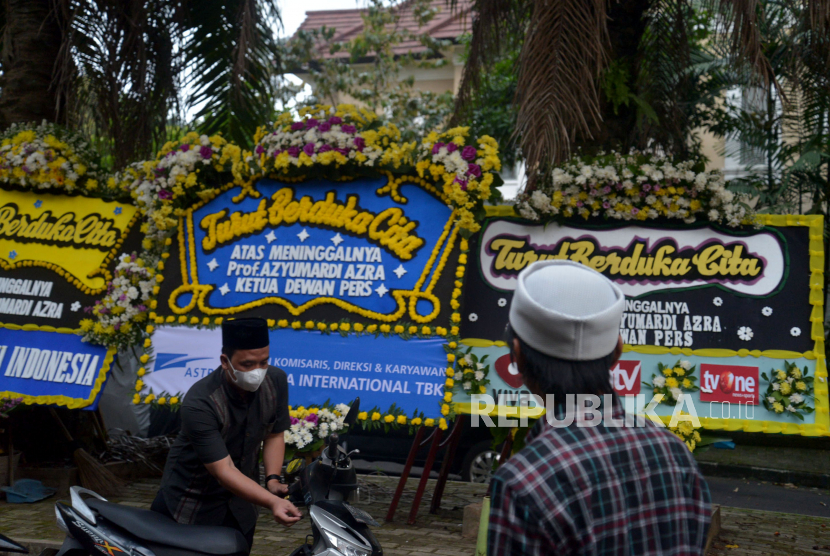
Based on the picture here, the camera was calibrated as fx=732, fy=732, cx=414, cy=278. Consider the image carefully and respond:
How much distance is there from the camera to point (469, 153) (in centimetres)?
557

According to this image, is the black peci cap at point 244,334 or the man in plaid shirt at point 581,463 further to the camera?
the black peci cap at point 244,334

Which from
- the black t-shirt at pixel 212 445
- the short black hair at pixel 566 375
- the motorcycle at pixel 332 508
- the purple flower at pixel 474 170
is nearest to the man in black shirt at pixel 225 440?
the black t-shirt at pixel 212 445

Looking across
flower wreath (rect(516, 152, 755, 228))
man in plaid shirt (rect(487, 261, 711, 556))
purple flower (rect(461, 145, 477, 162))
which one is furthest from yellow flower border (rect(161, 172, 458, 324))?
man in plaid shirt (rect(487, 261, 711, 556))

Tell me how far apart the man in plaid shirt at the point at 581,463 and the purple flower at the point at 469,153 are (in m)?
4.06

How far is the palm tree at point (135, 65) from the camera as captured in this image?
7.63m

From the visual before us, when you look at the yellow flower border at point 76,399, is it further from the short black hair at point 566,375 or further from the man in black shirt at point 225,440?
the short black hair at point 566,375

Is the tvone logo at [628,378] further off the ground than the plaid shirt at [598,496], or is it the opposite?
the plaid shirt at [598,496]

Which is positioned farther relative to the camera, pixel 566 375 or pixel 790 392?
pixel 790 392

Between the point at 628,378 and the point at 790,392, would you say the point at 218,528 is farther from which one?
the point at 790,392

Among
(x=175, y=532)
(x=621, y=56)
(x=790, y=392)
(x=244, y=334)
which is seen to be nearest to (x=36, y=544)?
(x=175, y=532)

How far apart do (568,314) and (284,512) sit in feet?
6.14

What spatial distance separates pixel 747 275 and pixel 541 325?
4.38 m

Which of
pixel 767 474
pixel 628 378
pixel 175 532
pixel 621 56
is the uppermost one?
pixel 621 56

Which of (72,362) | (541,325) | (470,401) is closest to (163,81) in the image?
(72,362)
